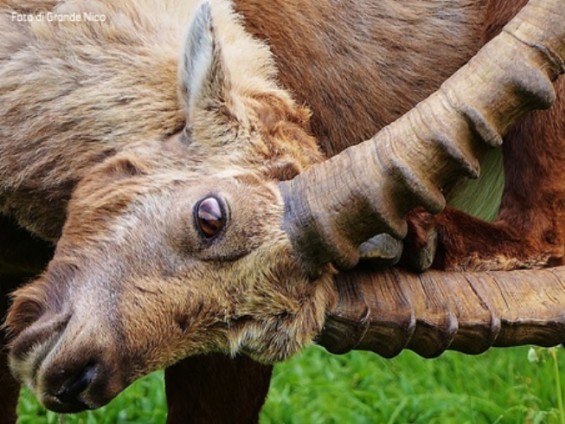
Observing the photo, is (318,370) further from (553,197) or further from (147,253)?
(147,253)

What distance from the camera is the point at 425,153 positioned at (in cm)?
389

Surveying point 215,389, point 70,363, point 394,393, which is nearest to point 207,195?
point 70,363

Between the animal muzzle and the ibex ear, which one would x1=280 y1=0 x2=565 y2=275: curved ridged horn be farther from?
the animal muzzle

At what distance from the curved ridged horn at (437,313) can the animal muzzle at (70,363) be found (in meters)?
0.69

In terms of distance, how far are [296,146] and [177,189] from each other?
1.30 ft

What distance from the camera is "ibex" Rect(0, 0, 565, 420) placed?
153 inches

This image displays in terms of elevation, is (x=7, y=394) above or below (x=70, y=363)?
below

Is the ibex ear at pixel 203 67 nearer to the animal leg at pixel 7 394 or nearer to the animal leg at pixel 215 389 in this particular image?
the animal leg at pixel 215 389

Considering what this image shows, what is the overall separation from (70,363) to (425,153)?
1.09 meters

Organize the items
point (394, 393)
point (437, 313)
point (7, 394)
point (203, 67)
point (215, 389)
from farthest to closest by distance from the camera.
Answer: point (394, 393)
point (7, 394)
point (215, 389)
point (437, 313)
point (203, 67)

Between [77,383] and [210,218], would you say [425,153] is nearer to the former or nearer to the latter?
[210,218]

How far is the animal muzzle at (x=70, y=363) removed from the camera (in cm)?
378

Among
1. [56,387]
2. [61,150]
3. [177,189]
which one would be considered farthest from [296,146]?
[56,387]

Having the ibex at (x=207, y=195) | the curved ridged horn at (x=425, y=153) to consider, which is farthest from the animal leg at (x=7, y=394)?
the curved ridged horn at (x=425, y=153)
